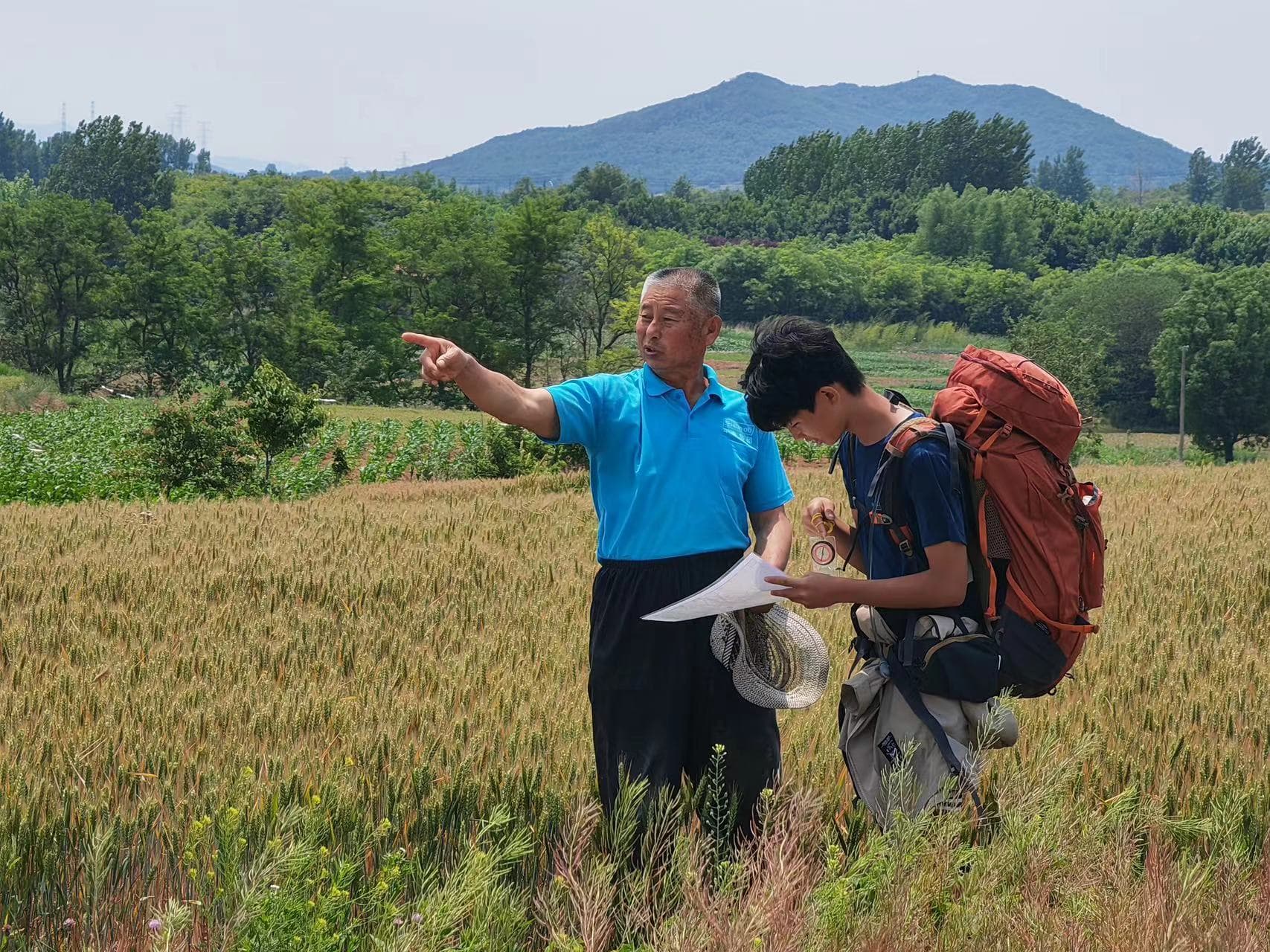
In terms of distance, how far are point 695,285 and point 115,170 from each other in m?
146

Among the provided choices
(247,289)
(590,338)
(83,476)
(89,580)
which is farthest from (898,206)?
(89,580)

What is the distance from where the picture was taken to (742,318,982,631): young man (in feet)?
8.94

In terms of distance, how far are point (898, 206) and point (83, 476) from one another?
5700 inches

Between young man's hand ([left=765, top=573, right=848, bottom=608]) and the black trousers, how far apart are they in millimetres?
504

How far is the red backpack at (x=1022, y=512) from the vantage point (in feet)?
9.04

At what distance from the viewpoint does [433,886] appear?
114 inches

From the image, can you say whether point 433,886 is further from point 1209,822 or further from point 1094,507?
point 1209,822

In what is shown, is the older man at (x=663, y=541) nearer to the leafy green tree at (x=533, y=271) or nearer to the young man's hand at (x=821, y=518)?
the young man's hand at (x=821, y=518)

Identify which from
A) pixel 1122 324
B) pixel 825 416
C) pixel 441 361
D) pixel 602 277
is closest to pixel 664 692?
pixel 825 416

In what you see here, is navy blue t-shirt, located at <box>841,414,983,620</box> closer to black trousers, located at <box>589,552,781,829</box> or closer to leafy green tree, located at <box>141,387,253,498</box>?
black trousers, located at <box>589,552,781,829</box>

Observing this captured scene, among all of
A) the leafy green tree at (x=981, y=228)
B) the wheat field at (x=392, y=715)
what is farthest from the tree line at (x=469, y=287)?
the wheat field at (x=392, y=715)

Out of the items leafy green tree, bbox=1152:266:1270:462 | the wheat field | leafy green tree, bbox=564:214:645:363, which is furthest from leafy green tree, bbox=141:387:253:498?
leafy green tree, bbox=1152:266:1270:462

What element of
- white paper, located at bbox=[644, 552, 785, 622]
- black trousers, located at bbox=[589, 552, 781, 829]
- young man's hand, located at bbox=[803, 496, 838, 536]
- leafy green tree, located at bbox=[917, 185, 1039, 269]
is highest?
leafy green tree, located at bbox=[917, 185, 1039, 269]

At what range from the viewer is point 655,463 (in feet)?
10.9
